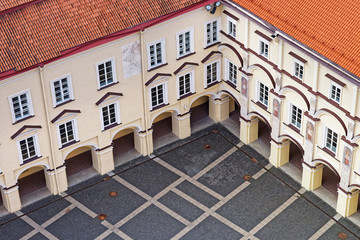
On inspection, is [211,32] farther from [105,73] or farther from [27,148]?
[27,148]

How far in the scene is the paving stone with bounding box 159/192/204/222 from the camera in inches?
3031

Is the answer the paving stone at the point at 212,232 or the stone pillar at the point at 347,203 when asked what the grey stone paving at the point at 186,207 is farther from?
the stone pillar at the point at 347,203

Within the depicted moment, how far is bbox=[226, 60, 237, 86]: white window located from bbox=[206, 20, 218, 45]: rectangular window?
2563mm

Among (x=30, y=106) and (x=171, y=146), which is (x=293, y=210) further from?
(x=30, y=106)

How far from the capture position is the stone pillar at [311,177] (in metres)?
77.4

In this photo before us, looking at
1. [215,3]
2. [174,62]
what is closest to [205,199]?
[174,62]

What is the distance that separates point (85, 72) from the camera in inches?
2933

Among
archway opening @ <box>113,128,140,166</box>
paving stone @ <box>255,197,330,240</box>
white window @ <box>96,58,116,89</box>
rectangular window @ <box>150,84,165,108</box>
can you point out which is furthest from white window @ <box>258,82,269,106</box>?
white window @ <box>96,58,116,89</box>

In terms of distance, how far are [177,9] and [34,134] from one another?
16180mm

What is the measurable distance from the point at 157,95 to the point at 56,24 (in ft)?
43.1

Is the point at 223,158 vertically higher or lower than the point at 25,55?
lower

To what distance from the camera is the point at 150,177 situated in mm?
81188

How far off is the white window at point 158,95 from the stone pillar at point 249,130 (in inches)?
313

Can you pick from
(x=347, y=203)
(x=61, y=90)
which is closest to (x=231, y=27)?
(x=61, y=90)
